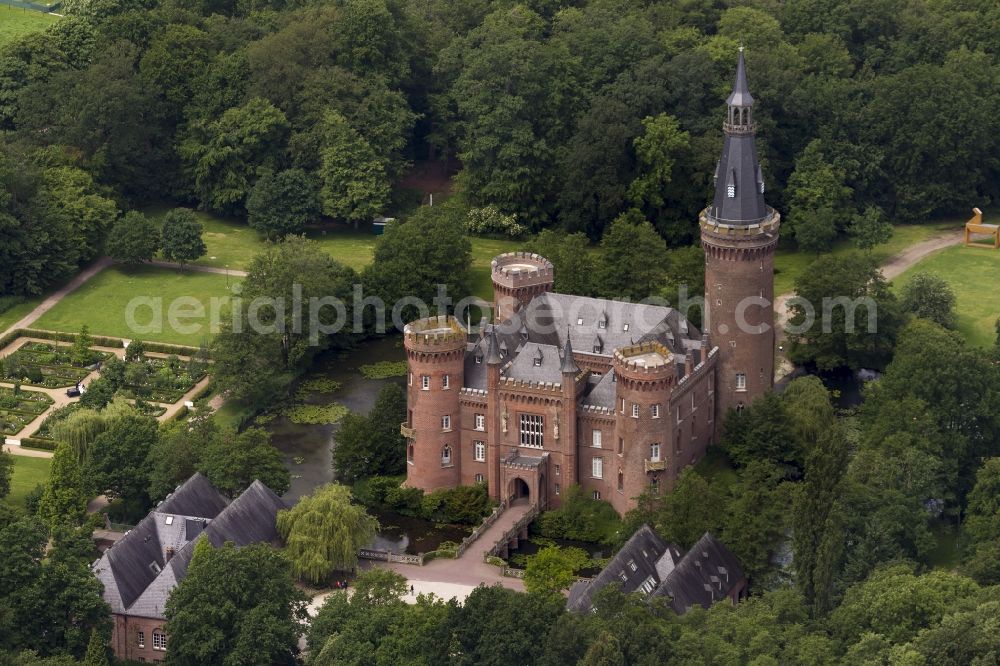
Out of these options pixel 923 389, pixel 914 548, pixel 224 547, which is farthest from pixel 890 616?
pixel 224 547

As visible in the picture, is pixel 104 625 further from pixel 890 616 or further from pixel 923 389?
pixel 923 389

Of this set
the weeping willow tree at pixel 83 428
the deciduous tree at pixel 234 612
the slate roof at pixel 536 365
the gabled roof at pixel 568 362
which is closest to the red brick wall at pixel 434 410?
the slate roof at pixel 536 365

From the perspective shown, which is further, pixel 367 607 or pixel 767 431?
pixel 767 431

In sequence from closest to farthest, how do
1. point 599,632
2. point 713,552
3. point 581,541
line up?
point 599,632
point 713,552
point 581,541

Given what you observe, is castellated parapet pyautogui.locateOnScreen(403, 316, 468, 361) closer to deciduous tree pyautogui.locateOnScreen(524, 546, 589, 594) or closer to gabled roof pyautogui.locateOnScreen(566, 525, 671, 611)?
deciduous tree pyautogui.locateOnScreen(524, 546, 589, 594)

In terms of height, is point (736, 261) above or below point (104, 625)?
above

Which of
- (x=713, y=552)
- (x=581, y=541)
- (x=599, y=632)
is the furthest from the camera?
(x=581, y=541)

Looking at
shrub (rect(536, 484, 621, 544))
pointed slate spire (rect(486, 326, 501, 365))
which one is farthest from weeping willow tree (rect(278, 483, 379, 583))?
pointed slate spire (rect(486, 326, 501, 365))
